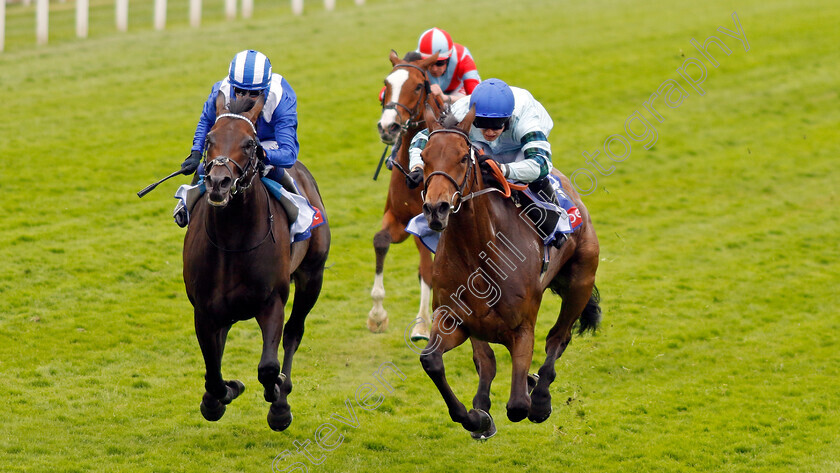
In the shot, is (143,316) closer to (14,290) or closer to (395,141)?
(14,290)

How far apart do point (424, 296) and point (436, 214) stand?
4.48 metres

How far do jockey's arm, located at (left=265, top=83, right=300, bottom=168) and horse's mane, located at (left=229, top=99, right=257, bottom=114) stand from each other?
22.6 inches

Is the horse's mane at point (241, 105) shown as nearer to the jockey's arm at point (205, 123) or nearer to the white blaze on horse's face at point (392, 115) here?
the jockey's arm at point (205, 123)

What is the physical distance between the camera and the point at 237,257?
6582 millimetres

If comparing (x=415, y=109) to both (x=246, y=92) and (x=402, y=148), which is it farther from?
(x=246, y=92)

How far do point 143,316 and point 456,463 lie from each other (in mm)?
4360

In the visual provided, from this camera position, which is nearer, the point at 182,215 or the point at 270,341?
the point at 270,341

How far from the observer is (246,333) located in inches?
404

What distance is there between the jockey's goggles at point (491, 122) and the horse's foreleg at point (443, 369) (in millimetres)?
1342

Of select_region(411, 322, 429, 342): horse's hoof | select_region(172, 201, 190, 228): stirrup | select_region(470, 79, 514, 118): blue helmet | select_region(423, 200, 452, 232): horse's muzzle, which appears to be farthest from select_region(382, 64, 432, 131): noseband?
select_region(423, 200, 452, 232): horse's muzzle

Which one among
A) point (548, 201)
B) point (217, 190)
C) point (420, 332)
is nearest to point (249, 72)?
point (217, 190)

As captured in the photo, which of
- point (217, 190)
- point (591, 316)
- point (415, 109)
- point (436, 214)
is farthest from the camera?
point (415, 109)

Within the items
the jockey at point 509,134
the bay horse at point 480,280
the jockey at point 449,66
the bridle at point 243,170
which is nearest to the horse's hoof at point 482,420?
the bay horse at point 480,280

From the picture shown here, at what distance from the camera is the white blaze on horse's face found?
8.99 metres
